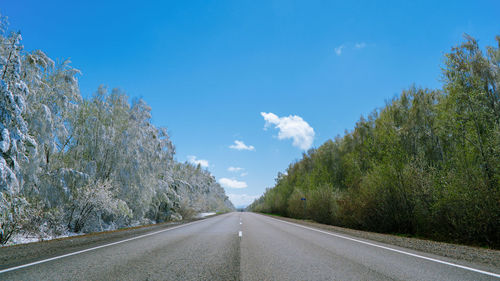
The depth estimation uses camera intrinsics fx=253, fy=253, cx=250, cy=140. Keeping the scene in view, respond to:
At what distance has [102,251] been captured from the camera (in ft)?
21.4

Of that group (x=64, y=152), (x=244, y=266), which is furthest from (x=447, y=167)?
(x=64, y=152)

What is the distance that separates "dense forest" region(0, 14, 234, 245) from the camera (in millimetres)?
Result: 8930

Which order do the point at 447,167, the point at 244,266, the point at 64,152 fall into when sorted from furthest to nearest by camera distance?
1. the point at 64,152
2. the point at 447,167
3. the point at 244,266

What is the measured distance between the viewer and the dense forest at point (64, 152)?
893 cm

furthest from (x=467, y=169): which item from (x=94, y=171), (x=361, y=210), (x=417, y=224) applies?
(x=94, y=171)

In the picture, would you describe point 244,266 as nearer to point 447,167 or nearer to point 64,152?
point 447,167

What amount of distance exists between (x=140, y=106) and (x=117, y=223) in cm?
→ 936

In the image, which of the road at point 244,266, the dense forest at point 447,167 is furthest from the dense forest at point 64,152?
the dense forest at point 447,167

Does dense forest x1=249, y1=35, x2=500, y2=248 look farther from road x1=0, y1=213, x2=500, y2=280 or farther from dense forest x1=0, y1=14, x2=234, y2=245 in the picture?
dense forest x1=0, y1=14, x2=234, y2=245

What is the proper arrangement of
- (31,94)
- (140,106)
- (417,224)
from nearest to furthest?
(31,94) → (417,224) → (140,106)

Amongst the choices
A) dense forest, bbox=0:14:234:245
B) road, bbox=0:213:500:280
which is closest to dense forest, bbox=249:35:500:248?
road, bbox=0:213:500:280

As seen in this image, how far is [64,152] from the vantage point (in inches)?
587

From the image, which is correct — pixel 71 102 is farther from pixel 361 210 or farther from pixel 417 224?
pixel 417 224

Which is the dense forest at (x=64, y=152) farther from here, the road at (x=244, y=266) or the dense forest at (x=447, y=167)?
the dense forest at (x=447, y=167)
